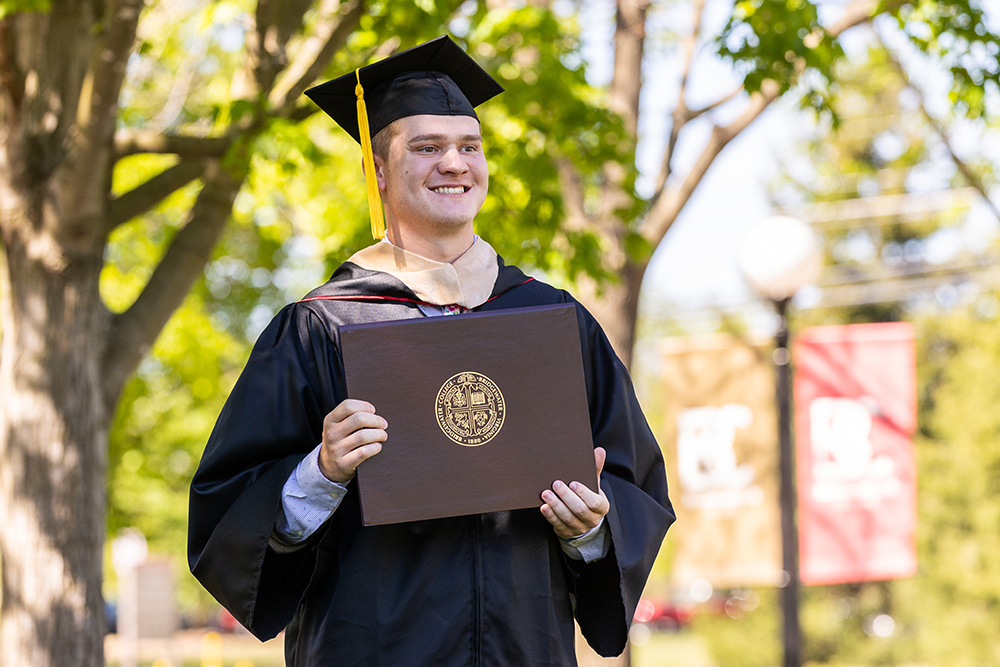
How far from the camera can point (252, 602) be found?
2312 mm

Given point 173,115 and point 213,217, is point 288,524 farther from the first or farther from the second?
point 173,115

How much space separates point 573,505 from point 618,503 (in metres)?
0.24

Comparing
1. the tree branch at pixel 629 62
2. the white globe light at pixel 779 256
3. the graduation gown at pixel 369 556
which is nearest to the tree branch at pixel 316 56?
the tree branch at pixel 629 62

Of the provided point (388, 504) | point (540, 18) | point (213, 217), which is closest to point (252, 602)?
point (388, 504)

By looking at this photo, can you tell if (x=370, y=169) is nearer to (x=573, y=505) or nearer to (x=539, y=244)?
(x=573, y=505)

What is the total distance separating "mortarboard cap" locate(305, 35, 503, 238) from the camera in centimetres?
261

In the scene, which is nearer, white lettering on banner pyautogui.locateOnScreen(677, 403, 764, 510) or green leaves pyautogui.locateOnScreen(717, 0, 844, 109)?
green leaves pyautogui.locateOnScreen(717, 0, 844, 109)

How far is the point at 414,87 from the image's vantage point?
264 cm

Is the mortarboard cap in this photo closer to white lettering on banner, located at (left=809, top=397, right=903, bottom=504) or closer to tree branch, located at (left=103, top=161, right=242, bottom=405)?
tree branch, located at (left=103, top=161, right=242, bottom=405)

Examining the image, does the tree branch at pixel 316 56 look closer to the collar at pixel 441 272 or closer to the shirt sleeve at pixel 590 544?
the collar at pixel 441 272

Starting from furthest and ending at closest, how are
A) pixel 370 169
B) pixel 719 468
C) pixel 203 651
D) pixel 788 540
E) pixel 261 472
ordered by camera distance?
pixel 203 651
pixel 719 468
pixel 788 540
pixel 370 169
pixel 261 472

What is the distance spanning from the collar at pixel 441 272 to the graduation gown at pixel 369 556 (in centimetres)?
3

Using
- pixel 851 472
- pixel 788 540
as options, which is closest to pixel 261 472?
pixel 788 540

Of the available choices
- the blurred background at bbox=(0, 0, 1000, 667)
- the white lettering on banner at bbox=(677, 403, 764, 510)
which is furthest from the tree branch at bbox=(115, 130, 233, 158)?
the white lettering on banner at bbox=(677, 403, 764, 510)
